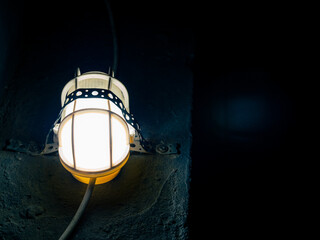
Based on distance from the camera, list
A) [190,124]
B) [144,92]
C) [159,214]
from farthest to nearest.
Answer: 1. [144,92]
2. [190,124]
3. [159,214]

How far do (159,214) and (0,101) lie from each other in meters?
1.13

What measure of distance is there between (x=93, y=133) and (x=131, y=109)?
575mm

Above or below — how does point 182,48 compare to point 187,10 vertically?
below

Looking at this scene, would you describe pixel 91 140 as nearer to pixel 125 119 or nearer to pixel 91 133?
pixel 91 133

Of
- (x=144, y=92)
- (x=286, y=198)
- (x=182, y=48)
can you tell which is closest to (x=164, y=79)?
(x=144, y=92)

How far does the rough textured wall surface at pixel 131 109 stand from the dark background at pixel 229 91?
21mm

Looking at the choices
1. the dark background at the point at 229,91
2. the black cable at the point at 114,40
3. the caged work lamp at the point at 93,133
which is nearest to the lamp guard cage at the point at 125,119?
the caged work lamp at the point at 93,133

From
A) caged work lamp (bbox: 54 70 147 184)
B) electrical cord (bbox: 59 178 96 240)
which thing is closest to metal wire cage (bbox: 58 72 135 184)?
caged work lamp (bbox: 54 70 147 184)

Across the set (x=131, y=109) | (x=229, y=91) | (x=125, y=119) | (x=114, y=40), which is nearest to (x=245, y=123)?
(x=229, y=91)

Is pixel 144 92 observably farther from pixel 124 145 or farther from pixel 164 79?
pixel 124 145

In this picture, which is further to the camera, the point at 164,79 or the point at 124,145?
the point at 164,79

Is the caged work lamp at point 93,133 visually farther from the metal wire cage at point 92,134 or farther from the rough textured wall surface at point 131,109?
the rough textured wall surface at point 131,109

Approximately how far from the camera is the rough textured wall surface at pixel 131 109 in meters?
1.03

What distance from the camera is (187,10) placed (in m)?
1.94
